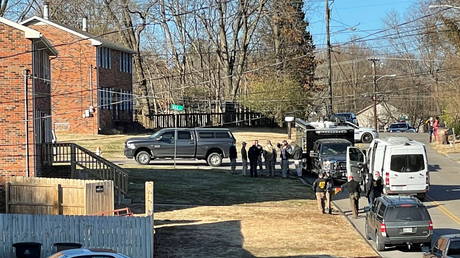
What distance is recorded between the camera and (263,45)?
73500 millimetres

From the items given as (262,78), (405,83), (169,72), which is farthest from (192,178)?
(405,83)

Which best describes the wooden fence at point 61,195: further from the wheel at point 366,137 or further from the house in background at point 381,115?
the house in background at point 381,115

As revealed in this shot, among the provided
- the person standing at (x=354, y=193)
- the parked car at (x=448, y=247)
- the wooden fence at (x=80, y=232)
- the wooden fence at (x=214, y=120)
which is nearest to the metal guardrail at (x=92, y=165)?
the person standing at (x=354, y=193)

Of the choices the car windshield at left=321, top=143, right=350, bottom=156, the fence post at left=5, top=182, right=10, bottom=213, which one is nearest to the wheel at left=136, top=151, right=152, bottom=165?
the car windshield at left=321, top=143, right=350, bottom=156

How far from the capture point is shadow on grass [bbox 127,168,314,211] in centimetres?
2953

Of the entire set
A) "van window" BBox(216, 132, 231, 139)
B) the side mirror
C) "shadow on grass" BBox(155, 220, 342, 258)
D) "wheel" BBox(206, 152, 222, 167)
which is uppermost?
"van window" BBox(216, 132, 231, 139)

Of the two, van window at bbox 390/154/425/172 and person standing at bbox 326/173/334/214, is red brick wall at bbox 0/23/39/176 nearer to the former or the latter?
person standing at bbox 326/173/334/214

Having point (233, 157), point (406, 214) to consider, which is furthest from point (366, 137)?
point (406, 214)

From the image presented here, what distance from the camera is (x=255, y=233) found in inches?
906

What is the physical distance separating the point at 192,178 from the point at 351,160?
7786mm

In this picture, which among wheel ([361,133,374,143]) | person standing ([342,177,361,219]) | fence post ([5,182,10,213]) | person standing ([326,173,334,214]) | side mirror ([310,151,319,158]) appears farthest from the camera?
wheel ([361,133,374,143])

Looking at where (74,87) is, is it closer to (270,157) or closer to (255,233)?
(270,157)

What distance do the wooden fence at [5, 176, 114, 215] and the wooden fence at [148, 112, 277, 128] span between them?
42.0 m

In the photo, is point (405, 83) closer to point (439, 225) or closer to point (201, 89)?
point (201, 89)
